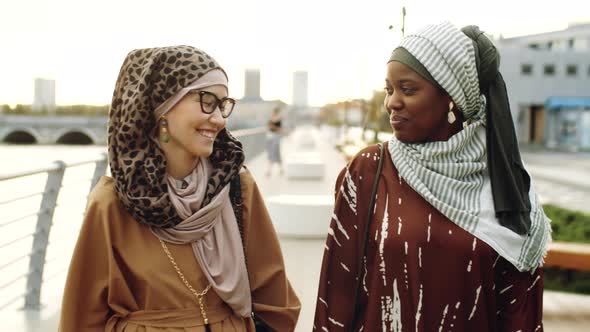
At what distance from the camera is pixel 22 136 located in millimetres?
83312

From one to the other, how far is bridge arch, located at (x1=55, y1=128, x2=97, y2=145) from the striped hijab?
79.9 m

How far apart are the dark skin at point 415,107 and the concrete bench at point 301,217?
5.63 meters

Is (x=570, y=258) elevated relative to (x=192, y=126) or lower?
lower

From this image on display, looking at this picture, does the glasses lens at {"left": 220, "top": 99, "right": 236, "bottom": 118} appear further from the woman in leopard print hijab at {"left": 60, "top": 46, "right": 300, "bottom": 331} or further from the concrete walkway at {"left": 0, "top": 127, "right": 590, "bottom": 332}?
the concrete walkway at {"left": 0, "top": 127, "right": 590, "bottom": 332}

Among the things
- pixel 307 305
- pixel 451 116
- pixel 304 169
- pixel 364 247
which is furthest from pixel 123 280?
pixel 304 169

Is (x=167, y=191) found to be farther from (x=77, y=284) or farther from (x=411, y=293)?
(x=411, y=293)

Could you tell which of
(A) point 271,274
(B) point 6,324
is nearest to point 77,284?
(A) point 271,274

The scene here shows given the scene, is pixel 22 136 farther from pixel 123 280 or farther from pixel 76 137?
pixel 123 280

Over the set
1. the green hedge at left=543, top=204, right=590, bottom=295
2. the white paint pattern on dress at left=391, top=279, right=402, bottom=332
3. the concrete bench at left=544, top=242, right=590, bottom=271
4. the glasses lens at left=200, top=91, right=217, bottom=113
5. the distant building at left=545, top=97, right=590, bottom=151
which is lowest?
the distant building at left=545, top=97, right=590, bottom=151

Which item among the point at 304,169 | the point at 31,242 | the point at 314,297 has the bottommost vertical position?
the point at 31,242

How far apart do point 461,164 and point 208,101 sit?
85 centimetres

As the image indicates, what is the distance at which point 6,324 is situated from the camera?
4.45m

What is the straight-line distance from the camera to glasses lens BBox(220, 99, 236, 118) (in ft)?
6.97

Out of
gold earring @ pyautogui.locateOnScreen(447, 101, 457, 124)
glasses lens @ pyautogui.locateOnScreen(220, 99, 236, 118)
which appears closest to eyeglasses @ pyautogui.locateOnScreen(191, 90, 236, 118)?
glasses lens @ pyautogui.locateOnScreen(220, 99, 236, 118)
